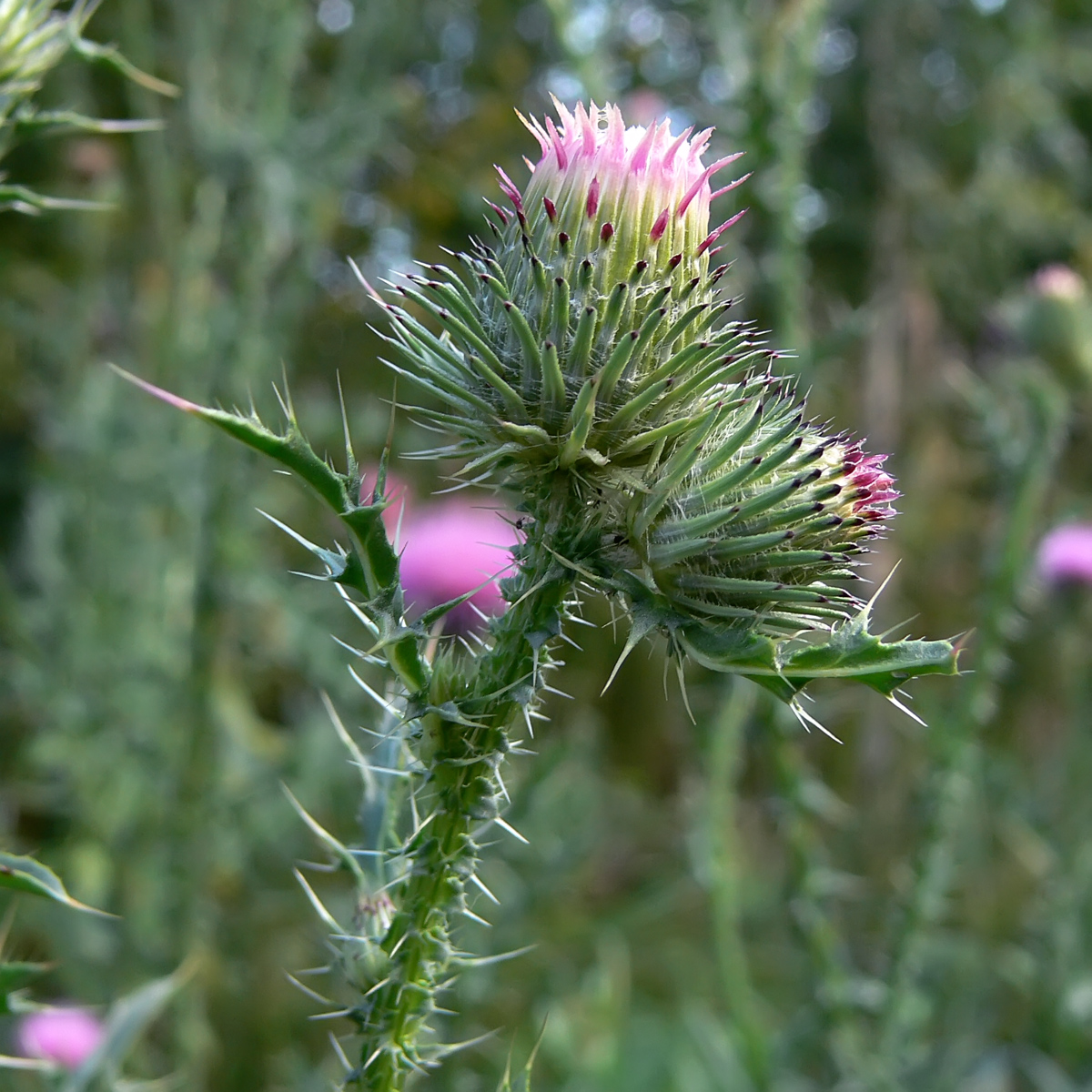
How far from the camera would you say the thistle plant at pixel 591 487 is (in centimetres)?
128

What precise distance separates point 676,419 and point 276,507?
4.52 metres

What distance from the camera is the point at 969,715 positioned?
300 centimetres

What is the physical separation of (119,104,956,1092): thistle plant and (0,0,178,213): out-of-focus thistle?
72cm

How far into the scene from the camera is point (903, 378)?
1131 centimetres

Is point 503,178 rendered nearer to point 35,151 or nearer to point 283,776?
point 283,776

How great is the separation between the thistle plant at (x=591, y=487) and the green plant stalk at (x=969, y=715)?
6.05ft

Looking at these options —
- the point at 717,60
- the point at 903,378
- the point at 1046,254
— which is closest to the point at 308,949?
the point at 717,60

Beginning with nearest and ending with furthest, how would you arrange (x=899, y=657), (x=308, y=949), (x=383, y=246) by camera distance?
(x=899, y=657) < (x=308, y=949) < (x=383, y=246)

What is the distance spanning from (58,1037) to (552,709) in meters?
Result: 5.53

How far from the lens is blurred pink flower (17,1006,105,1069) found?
10.1 feet

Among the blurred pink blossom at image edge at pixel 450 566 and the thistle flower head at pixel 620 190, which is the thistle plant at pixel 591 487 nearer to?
the thistle flower head at pixel 620 190

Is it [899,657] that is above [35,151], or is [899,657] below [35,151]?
below

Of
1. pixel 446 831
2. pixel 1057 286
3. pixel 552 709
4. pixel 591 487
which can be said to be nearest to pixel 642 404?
pixel 591 487

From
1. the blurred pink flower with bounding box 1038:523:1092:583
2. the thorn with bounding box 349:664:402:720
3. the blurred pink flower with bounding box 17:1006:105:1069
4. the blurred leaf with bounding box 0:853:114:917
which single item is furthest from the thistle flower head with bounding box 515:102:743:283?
the blurred pink flower with bounding box 1038:523:1092:583
